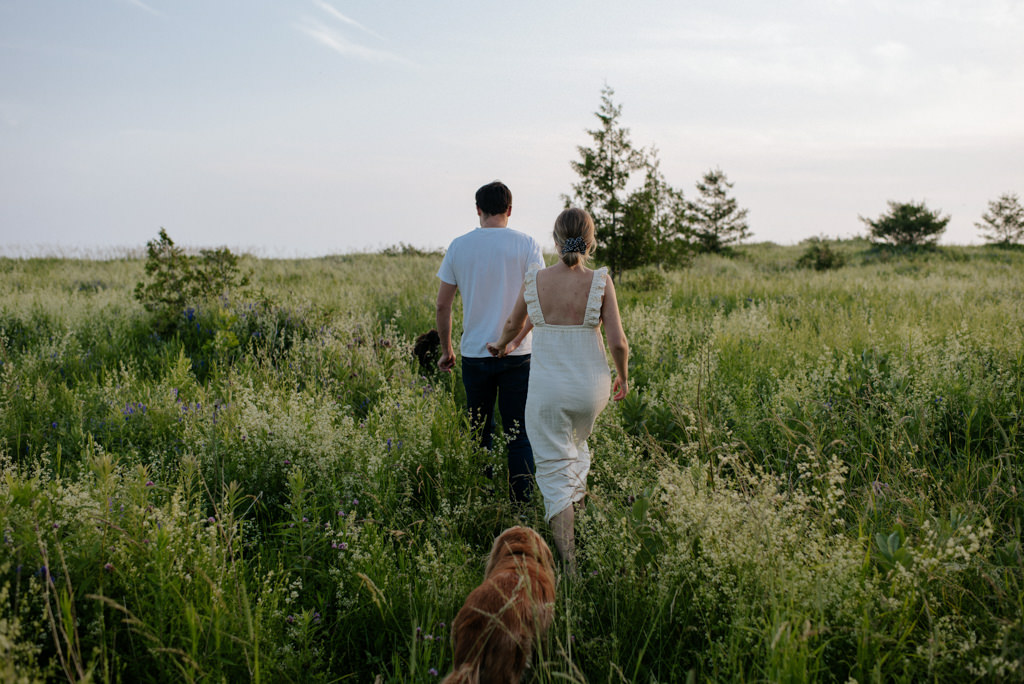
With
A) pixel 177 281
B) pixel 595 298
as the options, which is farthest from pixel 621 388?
pixel 177 281

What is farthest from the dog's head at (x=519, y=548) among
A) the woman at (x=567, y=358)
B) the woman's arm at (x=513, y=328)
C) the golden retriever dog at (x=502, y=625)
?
the woman's arm at (x=513, y=328)

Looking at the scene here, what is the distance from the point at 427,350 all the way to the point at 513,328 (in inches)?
103

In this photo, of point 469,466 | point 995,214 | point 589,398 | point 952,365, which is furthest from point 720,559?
point 995,214

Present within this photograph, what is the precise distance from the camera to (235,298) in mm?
8695

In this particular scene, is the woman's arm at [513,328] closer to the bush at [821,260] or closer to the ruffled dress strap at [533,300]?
the ruffled dress strap at [533,300]

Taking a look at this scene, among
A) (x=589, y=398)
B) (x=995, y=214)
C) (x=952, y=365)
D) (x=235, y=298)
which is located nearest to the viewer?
(x=589, y=398)

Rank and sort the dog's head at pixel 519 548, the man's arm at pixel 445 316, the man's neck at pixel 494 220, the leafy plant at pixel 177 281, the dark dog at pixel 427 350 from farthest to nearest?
the leafy plant at pixel 177 281 → the dark dog at pixel 427 350 → the man's arm at pixel 445 316 → the man's neck at pixel 494 220 → the dog's head at pixel 519 548

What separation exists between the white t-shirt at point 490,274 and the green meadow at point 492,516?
2.54 feet

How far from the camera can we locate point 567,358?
11.2 ft

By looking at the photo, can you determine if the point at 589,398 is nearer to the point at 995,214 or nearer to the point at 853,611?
the point at 853,611

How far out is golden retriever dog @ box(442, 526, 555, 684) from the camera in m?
2.02

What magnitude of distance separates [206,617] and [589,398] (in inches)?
84.9

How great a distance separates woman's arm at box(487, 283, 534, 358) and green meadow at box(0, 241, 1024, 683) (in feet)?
2.37

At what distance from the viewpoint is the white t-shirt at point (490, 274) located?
4102mm
